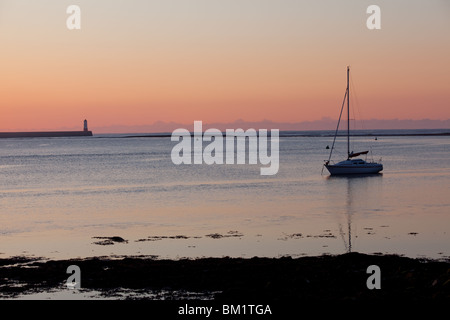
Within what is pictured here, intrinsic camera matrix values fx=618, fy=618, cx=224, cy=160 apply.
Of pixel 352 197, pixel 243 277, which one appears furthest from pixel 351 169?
pixel 243 277

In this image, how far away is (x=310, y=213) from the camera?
106 feet

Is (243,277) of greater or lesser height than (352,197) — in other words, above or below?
Answer: above

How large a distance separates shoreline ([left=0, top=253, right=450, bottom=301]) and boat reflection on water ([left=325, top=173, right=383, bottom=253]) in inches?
164

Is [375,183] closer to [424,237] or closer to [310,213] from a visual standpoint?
[310,213]

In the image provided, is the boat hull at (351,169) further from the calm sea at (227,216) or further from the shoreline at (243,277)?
the shoreline at (243,277)

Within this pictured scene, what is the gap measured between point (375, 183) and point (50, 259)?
37482 millimetres

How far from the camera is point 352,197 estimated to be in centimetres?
4159

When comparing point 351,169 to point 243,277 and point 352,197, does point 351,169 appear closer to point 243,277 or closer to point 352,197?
point 352,197

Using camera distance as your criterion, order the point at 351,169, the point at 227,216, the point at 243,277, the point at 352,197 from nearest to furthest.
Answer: the point at 243,277 < the point at 227,216 < the point at 352,197 < the point at 351,169

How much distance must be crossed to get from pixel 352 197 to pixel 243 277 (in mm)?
27007

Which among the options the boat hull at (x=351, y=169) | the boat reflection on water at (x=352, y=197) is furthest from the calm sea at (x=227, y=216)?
the boat hull at (x=351, y=169)

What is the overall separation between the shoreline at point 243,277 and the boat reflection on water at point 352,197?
416cm

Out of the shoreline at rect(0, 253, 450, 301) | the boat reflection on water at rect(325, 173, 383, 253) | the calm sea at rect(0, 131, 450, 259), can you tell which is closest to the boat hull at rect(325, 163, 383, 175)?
the boat reflection on water at rect(325, 173, 383, 253)
